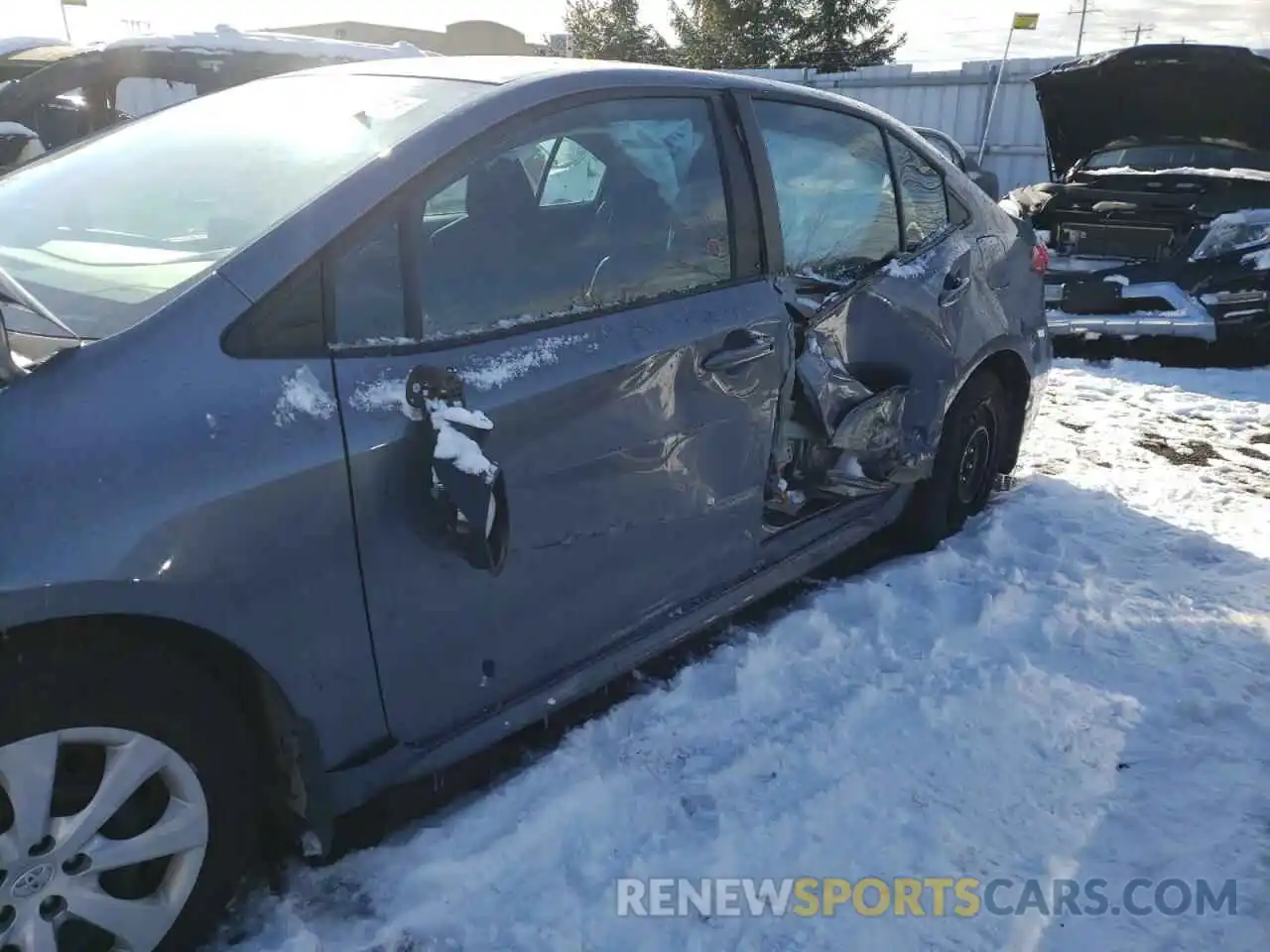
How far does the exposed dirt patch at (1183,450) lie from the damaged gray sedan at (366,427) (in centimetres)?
259

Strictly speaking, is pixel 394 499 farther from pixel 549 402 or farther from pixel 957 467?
pixel 957 467

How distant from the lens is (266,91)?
8.57 ft

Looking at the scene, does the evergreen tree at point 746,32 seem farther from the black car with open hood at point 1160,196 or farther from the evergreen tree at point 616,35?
the black car with open hood at point 1160,196

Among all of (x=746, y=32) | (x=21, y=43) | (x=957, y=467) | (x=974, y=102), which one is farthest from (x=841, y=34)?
(x=957, y=467)

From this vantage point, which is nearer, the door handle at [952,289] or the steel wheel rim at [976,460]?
the door handle at [952,289]

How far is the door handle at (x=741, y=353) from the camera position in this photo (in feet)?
8.29

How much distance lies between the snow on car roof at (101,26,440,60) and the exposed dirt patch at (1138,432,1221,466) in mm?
5540

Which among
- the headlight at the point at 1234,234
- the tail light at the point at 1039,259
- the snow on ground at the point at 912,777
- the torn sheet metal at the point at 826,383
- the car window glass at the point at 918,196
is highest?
the car window glass at the point at 918,196

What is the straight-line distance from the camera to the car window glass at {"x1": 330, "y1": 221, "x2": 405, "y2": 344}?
1.88 m

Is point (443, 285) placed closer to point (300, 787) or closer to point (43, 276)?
point (43, 276)

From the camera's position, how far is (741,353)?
2.59 meters

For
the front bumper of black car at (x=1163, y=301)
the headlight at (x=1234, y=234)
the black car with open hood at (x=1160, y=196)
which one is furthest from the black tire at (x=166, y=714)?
the headlight at (x=1234, y=234)

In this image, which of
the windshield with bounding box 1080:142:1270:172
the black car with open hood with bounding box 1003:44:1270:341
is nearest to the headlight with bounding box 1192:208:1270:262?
the black car with open hood with bounding box 1003:44:1270:341

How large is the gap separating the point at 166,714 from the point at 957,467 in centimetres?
293
